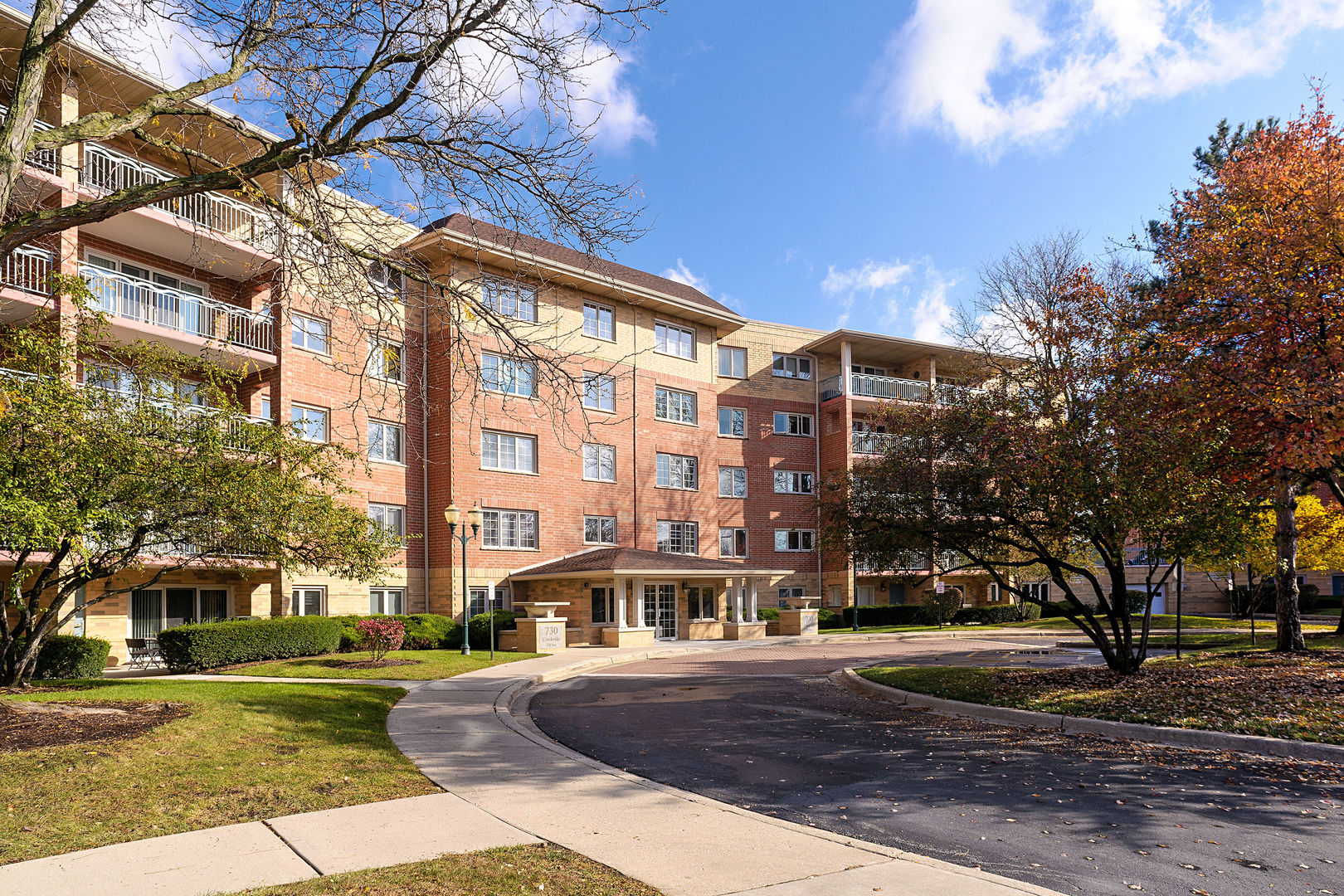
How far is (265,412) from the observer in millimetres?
26609

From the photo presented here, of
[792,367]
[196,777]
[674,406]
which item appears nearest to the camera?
[196,777]

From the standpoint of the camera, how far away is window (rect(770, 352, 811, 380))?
43312 mm

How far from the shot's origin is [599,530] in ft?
115

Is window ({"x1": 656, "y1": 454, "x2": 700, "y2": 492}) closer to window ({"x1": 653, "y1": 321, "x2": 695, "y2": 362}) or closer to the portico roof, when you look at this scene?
the portico roof

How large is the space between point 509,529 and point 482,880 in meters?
27.2

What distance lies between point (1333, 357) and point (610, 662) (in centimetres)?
1710

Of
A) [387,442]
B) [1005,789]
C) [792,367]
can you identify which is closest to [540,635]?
[387,442]

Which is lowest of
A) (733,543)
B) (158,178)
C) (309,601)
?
(309,601)

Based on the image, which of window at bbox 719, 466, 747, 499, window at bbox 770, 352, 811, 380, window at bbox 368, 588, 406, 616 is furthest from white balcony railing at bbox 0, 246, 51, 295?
window at bbox 770, 352, 811, 380

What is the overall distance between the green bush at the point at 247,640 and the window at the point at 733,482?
19414mm

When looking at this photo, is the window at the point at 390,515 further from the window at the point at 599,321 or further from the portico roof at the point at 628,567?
the window at the point at 599,321

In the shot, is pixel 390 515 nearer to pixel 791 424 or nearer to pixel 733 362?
pixel 733 362

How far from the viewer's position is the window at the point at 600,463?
3472cm

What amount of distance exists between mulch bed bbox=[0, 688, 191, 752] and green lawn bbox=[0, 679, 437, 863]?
233 millimetres
